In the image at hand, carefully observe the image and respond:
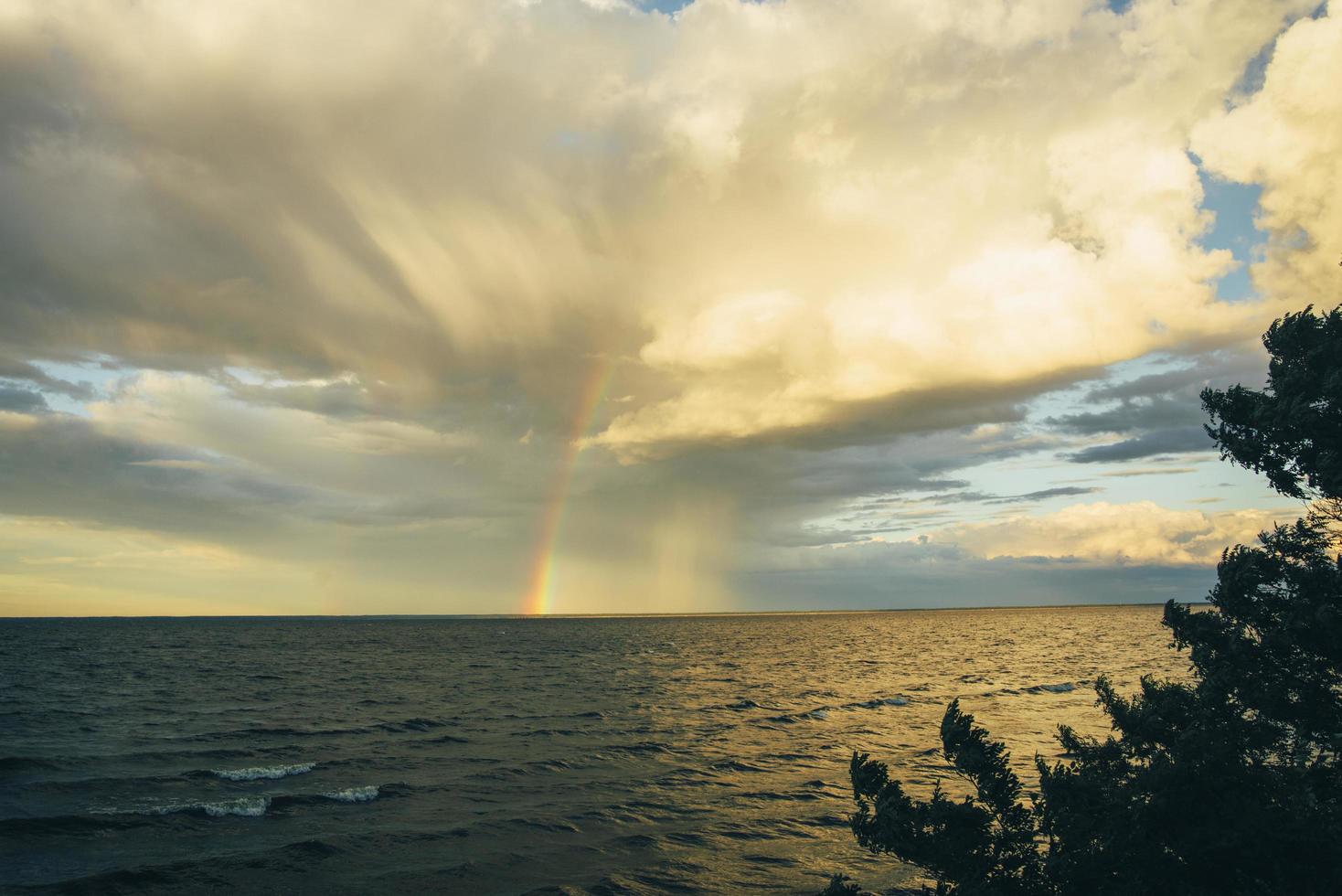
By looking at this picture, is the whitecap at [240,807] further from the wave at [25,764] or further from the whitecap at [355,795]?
the wave at [25,764]

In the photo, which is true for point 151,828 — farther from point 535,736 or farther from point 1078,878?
point 1078,878

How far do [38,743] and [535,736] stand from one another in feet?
88.3

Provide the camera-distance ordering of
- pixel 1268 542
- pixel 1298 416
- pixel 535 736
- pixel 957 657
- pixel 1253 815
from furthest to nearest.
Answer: pixel 957 657, pixel 535 736, pixel 1268 542, pixel 1298 416, pixel 1253 815

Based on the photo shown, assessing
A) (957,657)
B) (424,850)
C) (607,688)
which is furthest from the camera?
(957,657)

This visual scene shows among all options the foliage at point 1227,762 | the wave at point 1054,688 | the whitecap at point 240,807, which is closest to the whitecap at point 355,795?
the whitecap at point 240,807

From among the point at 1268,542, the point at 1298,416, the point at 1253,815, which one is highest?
the point at 1298,416

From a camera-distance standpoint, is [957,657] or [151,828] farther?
[957,657]

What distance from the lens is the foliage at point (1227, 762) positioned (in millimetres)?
13195

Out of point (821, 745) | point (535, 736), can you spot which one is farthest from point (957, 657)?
point (535, 736)

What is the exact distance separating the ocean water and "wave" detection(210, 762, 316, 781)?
203mm

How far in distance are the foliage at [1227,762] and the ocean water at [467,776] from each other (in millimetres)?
8865

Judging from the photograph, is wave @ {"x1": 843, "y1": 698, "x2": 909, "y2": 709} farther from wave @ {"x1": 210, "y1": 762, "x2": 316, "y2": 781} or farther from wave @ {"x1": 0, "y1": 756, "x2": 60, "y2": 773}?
wave @ {"x1": 0, "y1": 756, "x2": 60, "y2": 773}

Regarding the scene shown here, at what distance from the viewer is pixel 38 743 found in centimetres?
3959

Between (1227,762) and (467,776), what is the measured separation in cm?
3012
